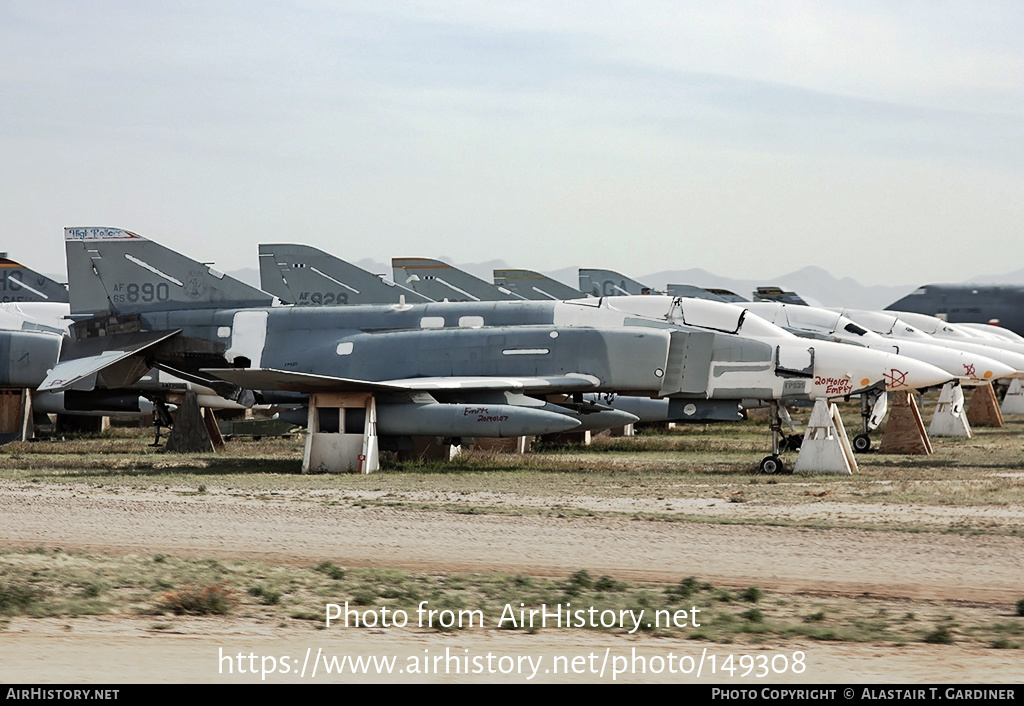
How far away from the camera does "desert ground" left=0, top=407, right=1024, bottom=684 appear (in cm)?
661

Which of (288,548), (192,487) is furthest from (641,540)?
(192,487)

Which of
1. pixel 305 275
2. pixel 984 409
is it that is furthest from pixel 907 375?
pixel 984 409

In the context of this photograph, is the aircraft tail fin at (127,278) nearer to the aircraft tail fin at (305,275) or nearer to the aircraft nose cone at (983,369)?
the aircraft tail fin at (305,275)

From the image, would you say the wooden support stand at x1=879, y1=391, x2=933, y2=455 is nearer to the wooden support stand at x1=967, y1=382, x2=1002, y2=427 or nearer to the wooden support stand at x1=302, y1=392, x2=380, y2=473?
the wooden support stand at x1=967, y1=382, x2=1002, y2=427

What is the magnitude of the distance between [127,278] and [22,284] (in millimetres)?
17877

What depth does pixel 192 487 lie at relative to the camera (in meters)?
15.9

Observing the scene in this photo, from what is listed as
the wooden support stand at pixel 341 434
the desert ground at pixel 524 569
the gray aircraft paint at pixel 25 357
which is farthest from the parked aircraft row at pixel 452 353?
the gray aircraft paint at pixel 25 357

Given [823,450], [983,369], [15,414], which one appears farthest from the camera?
[15,414]

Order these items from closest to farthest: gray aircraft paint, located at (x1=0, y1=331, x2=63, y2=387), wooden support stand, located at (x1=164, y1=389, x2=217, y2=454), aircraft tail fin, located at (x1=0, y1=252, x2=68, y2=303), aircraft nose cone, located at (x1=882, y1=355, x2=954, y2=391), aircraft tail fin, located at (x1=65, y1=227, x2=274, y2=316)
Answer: aircraft nose cone, located at (x1=882, y1=355, x2=954, y2=391) → aircraft tail fin, located at (x1=65, y1=227, x2=274, y2=316) → wooden support stand, located at (x1=164, y1=389, x2=217, y2=454) → gray aircraft paint, located at (x1=0, y1=331, x2=63, y2=387) → aircraft tail fin, located at (x1=0, y1=252, x2=68, y2=303)

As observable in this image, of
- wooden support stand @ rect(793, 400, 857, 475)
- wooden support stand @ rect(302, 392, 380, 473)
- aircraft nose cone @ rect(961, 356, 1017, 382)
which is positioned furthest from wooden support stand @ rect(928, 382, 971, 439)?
wooden support stand @ rect(302, 392, 380, 473)

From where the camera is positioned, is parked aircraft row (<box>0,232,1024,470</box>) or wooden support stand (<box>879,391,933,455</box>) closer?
parked aircraft row (<box>0,232,1024,470</box>)

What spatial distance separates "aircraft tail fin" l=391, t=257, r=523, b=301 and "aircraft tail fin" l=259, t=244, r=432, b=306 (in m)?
4.79

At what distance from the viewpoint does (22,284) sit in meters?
37.1

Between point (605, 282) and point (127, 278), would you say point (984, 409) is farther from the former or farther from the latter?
point (127, 278)
